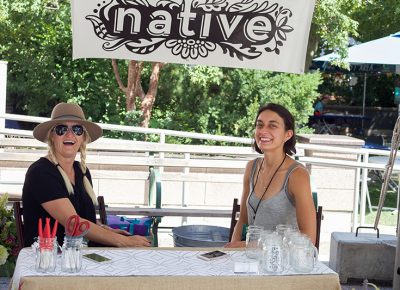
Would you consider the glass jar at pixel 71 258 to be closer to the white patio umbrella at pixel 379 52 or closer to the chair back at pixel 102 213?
the chair back at pixel 102 213

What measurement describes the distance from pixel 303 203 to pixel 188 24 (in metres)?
1.68

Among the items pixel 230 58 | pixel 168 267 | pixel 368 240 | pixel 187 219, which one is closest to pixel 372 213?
pixel 187 219

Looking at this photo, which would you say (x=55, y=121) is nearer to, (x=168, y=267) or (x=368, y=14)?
(x=168, y=267)

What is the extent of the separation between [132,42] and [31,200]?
1545 mm

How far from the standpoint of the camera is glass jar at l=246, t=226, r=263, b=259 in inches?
138

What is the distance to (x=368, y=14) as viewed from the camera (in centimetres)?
1925

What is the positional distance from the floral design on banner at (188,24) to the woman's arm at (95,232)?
1523 mm

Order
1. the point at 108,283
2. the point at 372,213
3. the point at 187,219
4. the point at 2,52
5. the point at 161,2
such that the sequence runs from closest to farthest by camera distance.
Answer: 1. the point at 108,283
2. the point at 161,2
3. the point at 187,219
4. the point at 372,213
5. the point at 2,52

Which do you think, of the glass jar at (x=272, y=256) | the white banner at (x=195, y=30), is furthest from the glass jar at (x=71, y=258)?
the white banner at (x=195, y=30)

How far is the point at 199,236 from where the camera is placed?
5016mm

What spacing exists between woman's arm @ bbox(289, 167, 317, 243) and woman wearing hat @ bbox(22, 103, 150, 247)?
831mm

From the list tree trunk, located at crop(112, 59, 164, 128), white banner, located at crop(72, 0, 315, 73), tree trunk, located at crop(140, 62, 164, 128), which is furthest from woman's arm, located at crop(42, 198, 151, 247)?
tree trunk, located at crop(140, 62, 164, 128)

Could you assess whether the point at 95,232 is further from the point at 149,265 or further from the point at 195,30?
the point at 195,30

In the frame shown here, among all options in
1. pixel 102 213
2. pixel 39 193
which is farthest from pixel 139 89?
pixel 39 193
